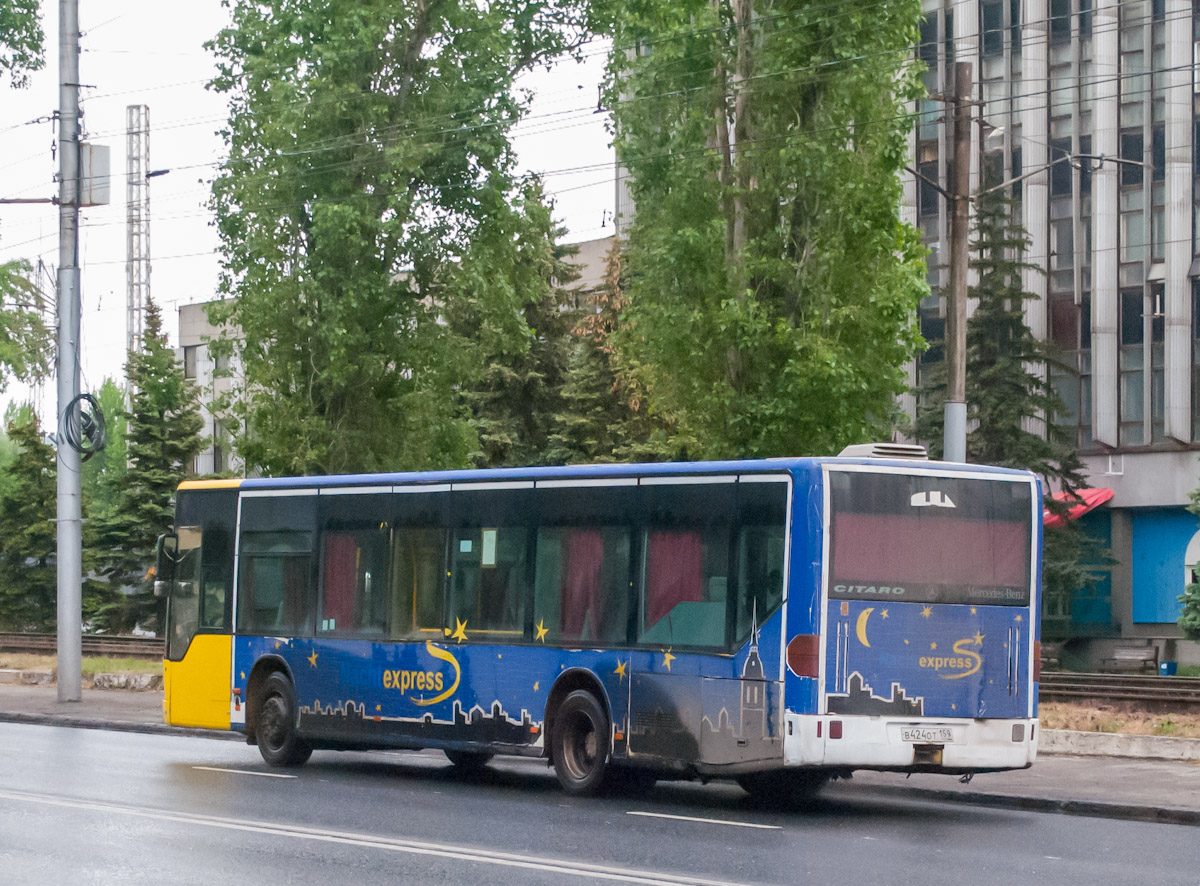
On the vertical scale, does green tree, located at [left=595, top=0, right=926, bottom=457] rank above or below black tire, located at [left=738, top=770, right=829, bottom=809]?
above

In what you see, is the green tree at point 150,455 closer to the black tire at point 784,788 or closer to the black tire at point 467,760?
the black tire at point 467,760

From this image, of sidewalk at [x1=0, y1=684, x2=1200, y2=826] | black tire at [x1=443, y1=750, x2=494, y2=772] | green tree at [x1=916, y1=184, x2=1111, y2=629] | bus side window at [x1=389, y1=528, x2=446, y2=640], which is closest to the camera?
sidewalk at [x1=0, y1=684, x2=1200, y2=826]

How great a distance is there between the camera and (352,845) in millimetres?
11523

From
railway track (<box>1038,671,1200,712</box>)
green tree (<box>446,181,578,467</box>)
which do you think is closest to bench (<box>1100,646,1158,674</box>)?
railway track (<box>1038,671,1200,712</box>)

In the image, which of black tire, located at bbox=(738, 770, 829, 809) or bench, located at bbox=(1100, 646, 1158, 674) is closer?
black tire, located at bbox=(738, 770, 829, 809)

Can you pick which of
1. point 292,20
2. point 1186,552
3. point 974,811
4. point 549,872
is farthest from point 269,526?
point 1186,552

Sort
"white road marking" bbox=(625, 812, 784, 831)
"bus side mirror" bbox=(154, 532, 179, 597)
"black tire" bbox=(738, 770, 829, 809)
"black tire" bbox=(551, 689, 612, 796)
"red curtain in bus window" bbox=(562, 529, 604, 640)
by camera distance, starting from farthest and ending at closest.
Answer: "bus side mirror" bbox=(154, 532, 179, 597), "red curtain in bus window" bbox=(562, 529, 604, 640), "black tire" bbox=(551, 689, 612, 796), "black tire" bbox=(738, 770, 829, 809), "white road marking" bbox=(625, 812, 784, 831)

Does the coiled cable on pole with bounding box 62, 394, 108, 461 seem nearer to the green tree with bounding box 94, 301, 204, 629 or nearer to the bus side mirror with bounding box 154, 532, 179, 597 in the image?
the bus side mirror with bounding box 154, 532, 179, 597

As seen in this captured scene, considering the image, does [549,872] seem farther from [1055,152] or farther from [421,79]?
[1055,152]

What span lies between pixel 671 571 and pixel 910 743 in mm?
2432

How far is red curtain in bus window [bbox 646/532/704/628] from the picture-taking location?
1481 cm

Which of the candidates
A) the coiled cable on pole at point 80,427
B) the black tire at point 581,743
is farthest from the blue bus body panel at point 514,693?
the coiled cable on pole at point 80,427

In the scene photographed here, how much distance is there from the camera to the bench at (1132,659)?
44.4 m

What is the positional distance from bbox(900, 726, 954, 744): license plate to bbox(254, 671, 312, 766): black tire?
7257mm
